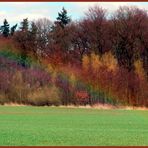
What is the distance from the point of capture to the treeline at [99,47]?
55.2 meters

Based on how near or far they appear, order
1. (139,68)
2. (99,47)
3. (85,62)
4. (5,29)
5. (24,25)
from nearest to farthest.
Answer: (85,62) → (139,68) → (99,47) → (24,25) → (5,29)

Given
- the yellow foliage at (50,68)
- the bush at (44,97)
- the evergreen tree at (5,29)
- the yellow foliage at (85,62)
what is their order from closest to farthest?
the bush at (44,97)
the yellow foliage at (85,62)
the yellow foliage at (50,68)
the evergreen tree at (5,29)

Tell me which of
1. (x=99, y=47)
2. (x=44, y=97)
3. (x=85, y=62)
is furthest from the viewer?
(x=99, y=47)

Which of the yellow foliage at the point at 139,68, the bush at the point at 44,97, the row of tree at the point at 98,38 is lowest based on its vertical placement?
the bush at the point at 44,97

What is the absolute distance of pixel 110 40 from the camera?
66.0m

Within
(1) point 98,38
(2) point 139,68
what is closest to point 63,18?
(1) point 98,38

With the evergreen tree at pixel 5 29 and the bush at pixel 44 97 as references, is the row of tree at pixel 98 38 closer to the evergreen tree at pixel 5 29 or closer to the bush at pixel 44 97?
the evergreen tree at pixel 5 29

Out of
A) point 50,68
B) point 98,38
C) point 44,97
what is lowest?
point 44,97

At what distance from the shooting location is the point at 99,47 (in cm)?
6606

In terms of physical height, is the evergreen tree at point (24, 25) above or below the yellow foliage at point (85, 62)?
above

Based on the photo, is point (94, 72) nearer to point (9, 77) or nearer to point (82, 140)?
point (9, 77)

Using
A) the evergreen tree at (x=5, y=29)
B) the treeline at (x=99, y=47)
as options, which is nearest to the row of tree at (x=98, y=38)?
the treeline at (x=99, y=47)

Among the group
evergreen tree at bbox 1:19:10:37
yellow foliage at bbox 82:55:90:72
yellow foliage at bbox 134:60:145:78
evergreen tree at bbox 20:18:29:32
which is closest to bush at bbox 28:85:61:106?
yellow foliage at bbox 82:55:90:72

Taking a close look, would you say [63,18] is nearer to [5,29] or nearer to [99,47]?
[5,29]
